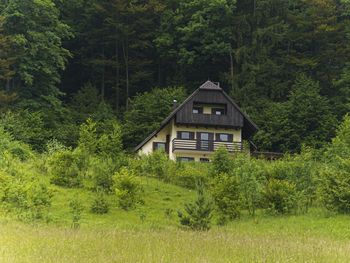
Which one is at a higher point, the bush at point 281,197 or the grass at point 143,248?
the bush at point 281,197

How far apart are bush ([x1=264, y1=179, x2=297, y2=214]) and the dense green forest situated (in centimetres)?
2499

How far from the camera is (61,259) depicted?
8.91 m

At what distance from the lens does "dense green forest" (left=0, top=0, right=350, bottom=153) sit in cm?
4800

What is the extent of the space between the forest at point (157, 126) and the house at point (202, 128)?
272 cm

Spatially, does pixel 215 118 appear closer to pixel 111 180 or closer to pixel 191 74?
pixel 191 74

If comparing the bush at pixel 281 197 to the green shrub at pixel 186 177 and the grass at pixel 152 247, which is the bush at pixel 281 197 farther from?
the green shrub at pixel 186 177

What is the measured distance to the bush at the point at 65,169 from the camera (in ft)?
81.5

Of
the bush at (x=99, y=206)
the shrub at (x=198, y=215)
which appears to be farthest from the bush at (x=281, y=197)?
the bush at (x=99, y=206)

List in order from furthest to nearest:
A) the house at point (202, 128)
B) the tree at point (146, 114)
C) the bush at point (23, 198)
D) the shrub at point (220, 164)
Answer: the tree at point (146, 114) < the house at point (202, 128) < the shrub at point (220, 164) < the bush at point (23, 198)

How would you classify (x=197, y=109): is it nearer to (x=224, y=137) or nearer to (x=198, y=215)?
(x=224, y=137)

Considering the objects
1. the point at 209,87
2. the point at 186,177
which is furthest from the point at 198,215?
the point at 209,87

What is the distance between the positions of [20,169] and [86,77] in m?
42.8

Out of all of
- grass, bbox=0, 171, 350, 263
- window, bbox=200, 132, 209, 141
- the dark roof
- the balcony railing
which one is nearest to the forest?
grass, bbox=0, 171, 350, 263

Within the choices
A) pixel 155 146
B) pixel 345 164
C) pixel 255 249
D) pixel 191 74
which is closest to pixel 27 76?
pixel 155 146
